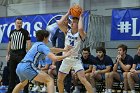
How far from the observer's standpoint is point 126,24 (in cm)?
1091

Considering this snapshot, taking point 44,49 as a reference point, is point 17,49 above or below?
below

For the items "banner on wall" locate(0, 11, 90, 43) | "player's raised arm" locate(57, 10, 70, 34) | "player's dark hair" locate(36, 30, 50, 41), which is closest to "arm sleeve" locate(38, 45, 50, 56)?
"player's dark hair" locate(36, 30, 50, 41)

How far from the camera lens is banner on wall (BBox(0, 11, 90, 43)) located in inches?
492

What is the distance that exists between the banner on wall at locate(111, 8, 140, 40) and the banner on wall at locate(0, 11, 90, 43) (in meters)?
1.18

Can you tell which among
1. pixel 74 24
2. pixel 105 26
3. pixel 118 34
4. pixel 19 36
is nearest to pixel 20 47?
pixel 19 36

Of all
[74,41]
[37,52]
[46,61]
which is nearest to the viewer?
[37,52]

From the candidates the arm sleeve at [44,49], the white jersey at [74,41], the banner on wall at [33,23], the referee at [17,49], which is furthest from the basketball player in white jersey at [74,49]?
the banner on wall at [33,23]

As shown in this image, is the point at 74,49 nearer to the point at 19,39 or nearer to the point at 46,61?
the point at 19,39

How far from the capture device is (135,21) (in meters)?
10.8

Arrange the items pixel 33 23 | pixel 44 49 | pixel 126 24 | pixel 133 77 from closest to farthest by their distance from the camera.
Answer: pixel 44 49 → pixel 133 77 → pixel 126 24 → pixel 33 23

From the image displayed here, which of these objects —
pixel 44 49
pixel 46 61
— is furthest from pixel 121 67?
pixel 44 49

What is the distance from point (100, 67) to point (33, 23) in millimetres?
4593

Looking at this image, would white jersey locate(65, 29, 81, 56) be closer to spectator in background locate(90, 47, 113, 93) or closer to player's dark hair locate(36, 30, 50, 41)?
player's dark hair locate(36, 30, 50, 41)

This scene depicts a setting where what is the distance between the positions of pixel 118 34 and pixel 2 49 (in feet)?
22.4
